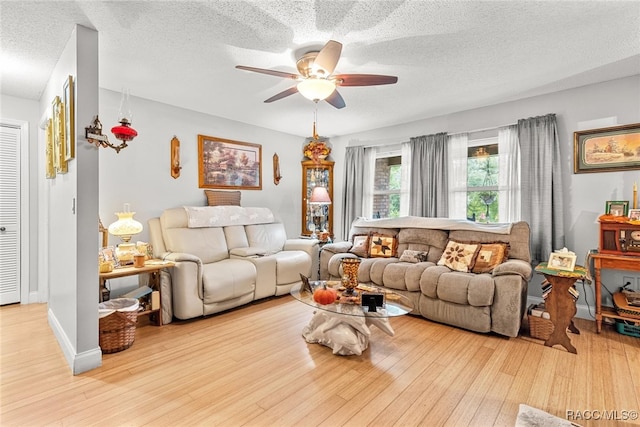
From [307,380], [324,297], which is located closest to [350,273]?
[324,297]

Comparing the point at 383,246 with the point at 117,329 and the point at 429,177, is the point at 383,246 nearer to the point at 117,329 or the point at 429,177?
the point at 429,177

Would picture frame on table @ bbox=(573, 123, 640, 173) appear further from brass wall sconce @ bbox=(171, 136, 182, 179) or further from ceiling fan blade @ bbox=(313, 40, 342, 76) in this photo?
brass wall sconce @ bbox=(171, 136, 182, 179)

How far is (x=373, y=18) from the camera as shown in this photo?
2061 millimetres

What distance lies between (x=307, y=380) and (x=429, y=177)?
327 centimetres

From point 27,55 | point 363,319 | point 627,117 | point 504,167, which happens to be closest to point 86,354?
point 363,319

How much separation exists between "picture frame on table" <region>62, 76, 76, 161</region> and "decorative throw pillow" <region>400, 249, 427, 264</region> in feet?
11.0

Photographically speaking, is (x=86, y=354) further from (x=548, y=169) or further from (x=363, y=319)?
(x=548, y=169)

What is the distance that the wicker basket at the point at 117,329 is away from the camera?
2400 mm

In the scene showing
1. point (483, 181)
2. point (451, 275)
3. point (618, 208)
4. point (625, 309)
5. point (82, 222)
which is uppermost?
point (483, 181)

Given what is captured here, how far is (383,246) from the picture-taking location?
405cm

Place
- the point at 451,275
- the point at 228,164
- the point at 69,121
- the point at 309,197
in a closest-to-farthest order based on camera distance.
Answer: the point at 69,121 < the point at 451,275 < the point at 228,164 < the point at 309,197

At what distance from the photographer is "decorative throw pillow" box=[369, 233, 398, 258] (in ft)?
13.1

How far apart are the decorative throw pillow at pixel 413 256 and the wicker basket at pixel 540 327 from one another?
3.97 ft

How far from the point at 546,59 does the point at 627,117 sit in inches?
49.5
